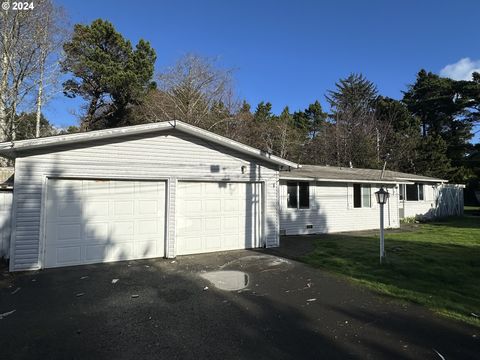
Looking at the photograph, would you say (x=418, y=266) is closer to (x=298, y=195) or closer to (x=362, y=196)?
(x=298, y=195)

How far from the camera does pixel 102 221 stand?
7.41m

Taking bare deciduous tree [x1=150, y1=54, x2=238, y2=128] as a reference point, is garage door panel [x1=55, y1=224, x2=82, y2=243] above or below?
below

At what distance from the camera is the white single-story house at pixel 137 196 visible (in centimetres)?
674

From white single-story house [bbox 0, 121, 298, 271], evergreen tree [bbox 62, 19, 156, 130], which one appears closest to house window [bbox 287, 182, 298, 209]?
white single-story house [bbox 0, 121, 298, 271]

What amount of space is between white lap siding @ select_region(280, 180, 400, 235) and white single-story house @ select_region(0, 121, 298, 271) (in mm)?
2571

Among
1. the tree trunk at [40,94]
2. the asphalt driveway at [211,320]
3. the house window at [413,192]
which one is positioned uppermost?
the tree trunk at [40,94]

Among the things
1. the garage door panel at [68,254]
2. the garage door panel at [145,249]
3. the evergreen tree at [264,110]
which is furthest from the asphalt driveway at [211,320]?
the evergreen tree at [264,110]

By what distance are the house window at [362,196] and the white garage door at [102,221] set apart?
9551mm

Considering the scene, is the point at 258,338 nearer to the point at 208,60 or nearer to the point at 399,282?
the point at 399,282

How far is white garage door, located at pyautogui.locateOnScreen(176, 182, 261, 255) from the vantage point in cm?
833

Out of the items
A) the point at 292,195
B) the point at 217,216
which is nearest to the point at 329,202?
the point at 292,195

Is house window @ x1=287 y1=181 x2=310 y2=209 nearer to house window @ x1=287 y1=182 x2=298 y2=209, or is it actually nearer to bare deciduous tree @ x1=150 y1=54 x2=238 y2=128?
house window @ x1=287 y1=182 x2=298 y2=209

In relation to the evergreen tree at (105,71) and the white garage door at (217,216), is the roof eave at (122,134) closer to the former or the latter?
the white garage door at (217,216)

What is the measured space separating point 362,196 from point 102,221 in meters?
11.5
